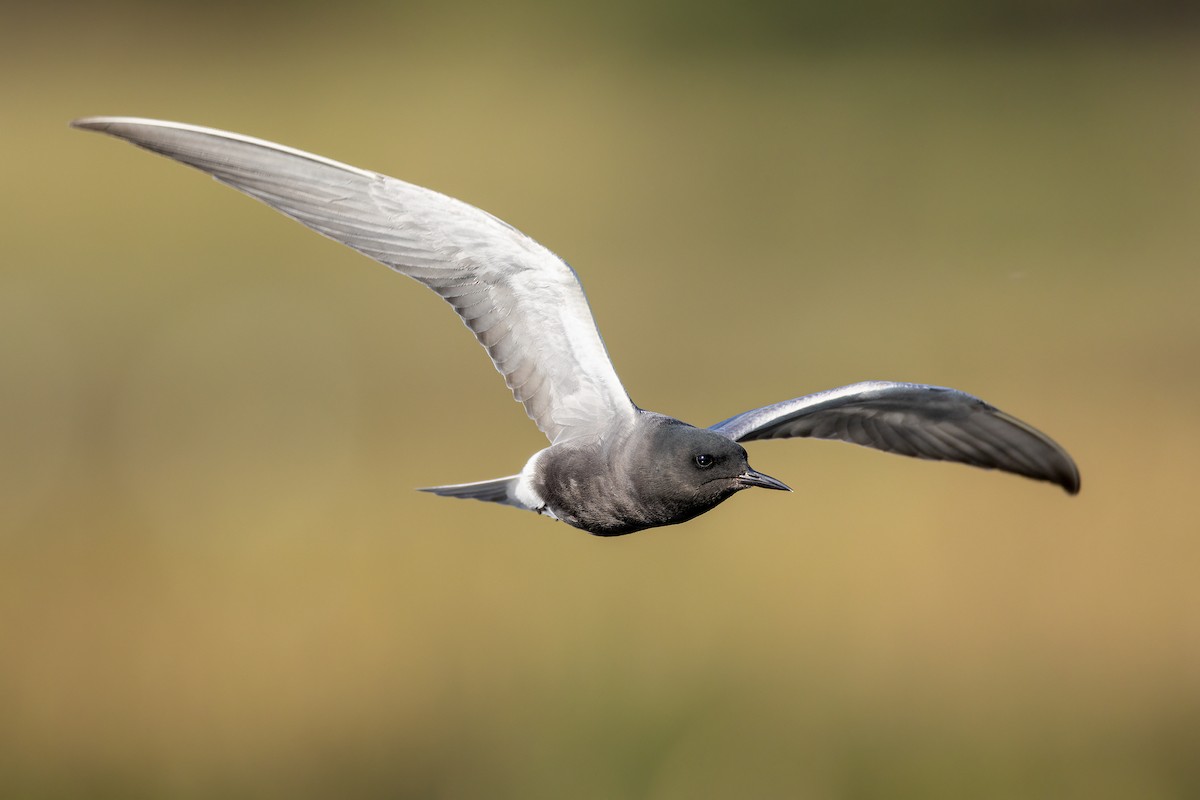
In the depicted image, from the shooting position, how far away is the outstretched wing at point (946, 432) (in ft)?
17.0

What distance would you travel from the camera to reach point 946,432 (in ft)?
17.6

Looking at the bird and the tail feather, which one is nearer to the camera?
the bird

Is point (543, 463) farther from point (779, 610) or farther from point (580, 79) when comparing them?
point (580, 79)

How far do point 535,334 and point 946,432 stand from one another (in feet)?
5.94

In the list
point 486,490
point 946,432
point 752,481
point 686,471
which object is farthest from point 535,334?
point 946,432

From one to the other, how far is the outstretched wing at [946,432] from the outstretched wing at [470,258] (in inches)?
32.5

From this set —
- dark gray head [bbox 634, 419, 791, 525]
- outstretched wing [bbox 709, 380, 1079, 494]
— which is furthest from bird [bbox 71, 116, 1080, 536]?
outstretched wing [bbox 709, 380, 1079, 494]

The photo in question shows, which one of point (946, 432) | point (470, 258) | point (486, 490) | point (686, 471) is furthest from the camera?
point (946, 432)

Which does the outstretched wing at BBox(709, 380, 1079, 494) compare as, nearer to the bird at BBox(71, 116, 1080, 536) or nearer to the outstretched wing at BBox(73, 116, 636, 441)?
the bird at BBox(71, 116, 1080, 536)

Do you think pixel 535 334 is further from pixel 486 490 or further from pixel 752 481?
pixel 752 481

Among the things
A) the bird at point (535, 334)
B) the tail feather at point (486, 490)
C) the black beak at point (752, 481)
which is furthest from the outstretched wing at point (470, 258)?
the black beak at point (752, 481)

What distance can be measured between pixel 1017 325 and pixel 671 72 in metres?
9.46

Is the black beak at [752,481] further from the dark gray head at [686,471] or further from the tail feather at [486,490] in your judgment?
the tail feather at [486,490]

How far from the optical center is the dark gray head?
399cm
